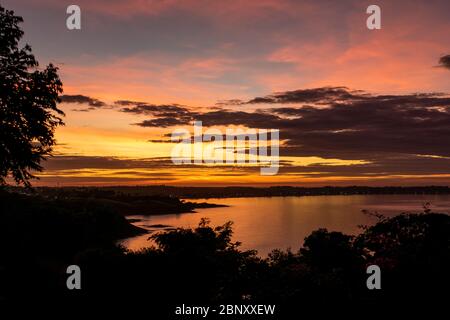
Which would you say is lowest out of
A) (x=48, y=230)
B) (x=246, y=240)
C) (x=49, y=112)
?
(x=246, y=240)

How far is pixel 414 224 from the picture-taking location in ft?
92.0

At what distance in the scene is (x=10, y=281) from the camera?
111 ft

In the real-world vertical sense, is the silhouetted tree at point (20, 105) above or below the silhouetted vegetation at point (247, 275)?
above

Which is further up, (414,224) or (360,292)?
(414,224)

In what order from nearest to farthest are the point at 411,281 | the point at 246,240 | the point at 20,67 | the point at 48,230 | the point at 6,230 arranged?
the point at 411,281
the point at 20,67
the point at 6,230
the point at 48,230
the point at 246,240

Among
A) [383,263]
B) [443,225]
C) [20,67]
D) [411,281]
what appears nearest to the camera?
[411,281]

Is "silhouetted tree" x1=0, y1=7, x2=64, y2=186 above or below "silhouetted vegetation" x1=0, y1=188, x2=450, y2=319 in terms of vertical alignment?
above
